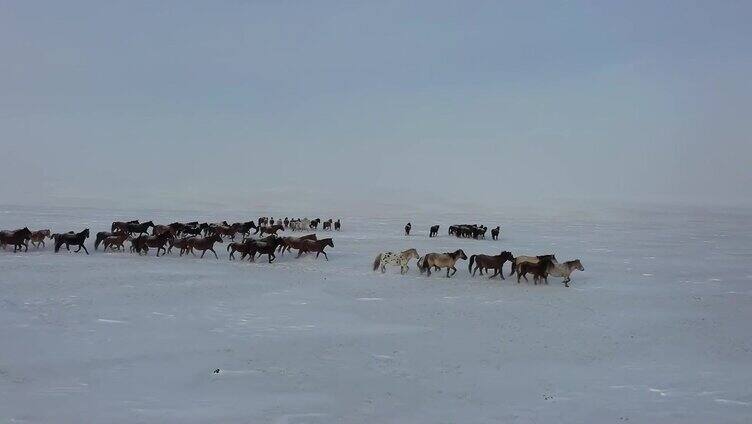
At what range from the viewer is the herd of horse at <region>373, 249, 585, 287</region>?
1341cm

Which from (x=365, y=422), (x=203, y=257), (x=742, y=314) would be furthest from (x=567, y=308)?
(x=203, y=257)

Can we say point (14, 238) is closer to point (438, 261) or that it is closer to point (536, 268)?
point (438, 261)

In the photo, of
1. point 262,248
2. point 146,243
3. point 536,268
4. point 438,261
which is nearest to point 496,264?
point 536,268

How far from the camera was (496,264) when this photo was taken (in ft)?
46.9

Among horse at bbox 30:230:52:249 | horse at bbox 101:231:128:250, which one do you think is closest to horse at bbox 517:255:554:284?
horse at bbox 101:231:128:250

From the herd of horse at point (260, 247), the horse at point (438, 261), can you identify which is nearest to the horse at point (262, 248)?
the herd of horse at point (260, 247)

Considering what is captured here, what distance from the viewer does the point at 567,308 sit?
10.8m

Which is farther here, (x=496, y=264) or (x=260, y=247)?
(x=260, y=247)

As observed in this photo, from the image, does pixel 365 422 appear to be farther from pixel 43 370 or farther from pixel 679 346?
pixel 679 346

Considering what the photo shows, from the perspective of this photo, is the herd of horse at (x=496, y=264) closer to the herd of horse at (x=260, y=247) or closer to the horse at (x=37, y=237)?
the herd of horse at (x=260, y=247)

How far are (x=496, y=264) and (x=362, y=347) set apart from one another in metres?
7.23

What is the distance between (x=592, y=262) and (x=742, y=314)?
7.30 metres

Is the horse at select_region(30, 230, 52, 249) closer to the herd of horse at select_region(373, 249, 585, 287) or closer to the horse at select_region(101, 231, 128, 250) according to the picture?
the horse at select_region(101, 231, 128, 250)

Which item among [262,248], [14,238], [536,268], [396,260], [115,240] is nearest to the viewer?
[536,268]
